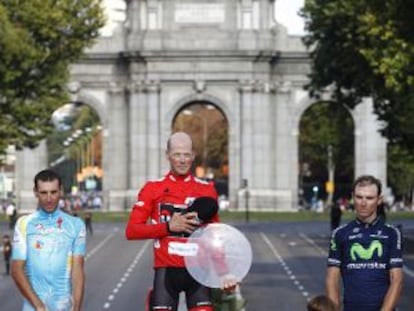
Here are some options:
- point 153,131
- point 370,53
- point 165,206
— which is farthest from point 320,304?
point 153,131

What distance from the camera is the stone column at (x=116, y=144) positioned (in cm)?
10775

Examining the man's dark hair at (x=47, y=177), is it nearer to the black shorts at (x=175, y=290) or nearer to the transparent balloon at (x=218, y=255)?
the transparent balloon at (x=218, y=255)

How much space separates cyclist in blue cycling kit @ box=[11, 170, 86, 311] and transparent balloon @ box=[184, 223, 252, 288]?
923 millimetres

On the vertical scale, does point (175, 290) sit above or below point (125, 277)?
above

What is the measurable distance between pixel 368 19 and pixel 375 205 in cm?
3640

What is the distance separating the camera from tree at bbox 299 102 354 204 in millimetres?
135125

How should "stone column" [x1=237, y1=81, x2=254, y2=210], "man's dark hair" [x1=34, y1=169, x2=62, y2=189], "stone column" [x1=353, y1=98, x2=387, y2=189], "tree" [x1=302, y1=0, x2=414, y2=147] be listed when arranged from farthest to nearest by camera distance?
"stone column" [x1=353, y1=98, x2=387, y2=189], "stone column" [x1=237, y1=81, x2=254, y2=210], "tree" [x1=302, y1=0, x2=414, y2=147], "man's dark hair" [x1=34, y1=169, x2=62, y2=189]

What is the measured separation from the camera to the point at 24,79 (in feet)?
217

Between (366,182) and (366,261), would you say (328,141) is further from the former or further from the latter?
(366,182)

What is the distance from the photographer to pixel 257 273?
43438 mm

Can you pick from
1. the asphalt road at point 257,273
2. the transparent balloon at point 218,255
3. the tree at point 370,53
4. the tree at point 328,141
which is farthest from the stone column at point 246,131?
the transparent balloon at point 218,255

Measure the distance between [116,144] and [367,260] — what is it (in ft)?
315

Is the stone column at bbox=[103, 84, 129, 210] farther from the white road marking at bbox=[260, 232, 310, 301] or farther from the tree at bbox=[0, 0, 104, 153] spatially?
the white road marking at bbox=[260, 232, 310, 301]

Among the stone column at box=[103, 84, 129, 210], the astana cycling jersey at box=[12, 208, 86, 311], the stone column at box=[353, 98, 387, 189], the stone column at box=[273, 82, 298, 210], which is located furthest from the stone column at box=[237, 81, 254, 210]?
the astana cycling jersey at box=[12, 208, 86, 311]
